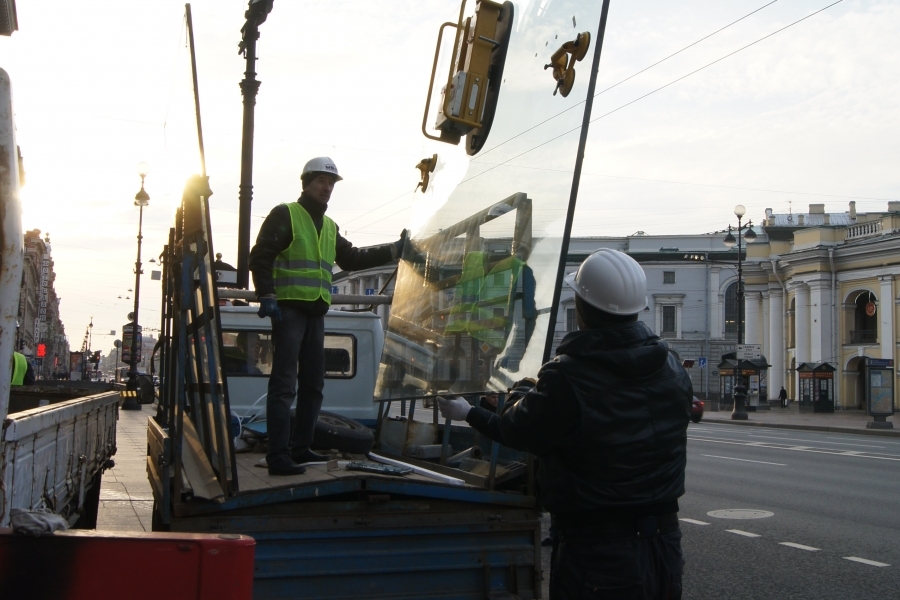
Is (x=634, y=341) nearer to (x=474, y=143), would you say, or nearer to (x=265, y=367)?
(x=474, y=143)

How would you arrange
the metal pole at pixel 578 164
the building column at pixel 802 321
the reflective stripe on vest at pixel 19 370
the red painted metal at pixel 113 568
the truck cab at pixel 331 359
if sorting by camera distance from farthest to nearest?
1. the building column at pixel 802 321
2. the reflective stripe on vest at pixel 19 370
3. the truck cab at pixel 331 359
4. the metal pole at pixel 578 164
5. the red painted metal at pixel 113 568

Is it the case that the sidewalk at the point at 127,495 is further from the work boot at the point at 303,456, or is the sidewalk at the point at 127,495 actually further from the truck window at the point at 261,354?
the work boot at the point at 303,456

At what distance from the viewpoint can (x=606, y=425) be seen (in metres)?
Answer: 2.63

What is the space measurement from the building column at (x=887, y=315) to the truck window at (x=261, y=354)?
4400 cm

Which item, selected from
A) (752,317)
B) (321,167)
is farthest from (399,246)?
(752,317)

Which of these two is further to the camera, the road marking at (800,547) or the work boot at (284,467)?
the road marking at (800,547)

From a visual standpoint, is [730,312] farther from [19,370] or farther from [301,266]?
[301,266]

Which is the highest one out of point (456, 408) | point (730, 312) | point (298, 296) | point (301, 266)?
point (730, 312)

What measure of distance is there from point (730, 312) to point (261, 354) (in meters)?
71.0

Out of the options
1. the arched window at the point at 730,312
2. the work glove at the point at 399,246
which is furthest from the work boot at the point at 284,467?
the arched window at the point at 730,312

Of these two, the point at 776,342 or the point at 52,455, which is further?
the point at 776,342

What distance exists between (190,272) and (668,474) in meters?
2.18

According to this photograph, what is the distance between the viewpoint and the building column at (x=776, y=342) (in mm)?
57344

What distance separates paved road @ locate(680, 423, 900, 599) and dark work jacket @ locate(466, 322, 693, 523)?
4193 mm
